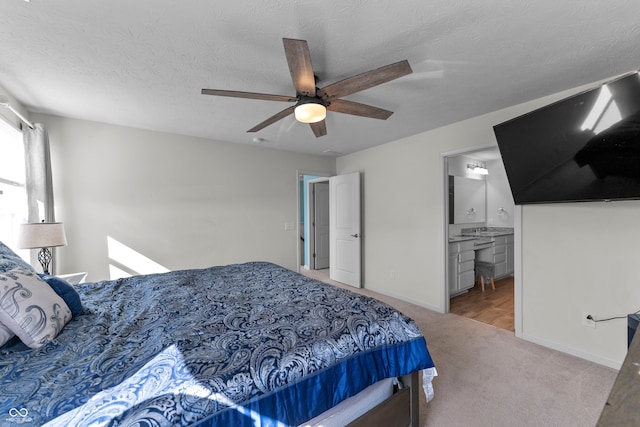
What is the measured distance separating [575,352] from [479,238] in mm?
2210

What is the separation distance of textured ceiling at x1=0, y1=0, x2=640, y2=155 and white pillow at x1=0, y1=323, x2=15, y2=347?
1.60 meters

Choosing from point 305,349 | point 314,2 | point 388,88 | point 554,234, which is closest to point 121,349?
point 305,349

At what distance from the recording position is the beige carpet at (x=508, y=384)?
167 centimetres

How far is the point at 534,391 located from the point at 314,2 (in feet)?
9.75

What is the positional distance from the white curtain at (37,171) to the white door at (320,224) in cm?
447

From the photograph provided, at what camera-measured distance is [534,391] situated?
6.25 feet

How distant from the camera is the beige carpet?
167 centimetres

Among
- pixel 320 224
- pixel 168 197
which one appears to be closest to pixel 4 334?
pixel 168 197

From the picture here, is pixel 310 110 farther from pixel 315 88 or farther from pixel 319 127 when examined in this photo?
pixel 319 127

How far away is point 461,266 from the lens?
13.0 feet

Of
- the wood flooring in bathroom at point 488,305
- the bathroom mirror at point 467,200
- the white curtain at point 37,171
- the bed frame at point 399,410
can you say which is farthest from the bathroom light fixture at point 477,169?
the white curtain at point 37,171

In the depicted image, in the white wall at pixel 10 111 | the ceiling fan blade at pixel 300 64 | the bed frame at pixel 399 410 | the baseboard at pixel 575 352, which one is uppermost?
the white wall at pixel 10 111

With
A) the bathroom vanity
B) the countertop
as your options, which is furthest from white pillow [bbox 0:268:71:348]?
the countertop

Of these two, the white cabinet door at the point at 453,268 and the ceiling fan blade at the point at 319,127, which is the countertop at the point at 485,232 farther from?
the ceiling fan blade at the point at 319,127
